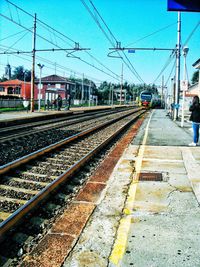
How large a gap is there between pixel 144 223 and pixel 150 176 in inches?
104

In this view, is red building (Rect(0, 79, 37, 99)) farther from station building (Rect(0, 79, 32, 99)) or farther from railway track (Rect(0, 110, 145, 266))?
railway track (Rect(0, 110, 145, 266))

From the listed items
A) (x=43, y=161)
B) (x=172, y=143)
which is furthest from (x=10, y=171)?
(x=172, y=143)

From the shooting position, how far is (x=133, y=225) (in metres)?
4.14

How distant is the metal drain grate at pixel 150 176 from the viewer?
655 centimetres

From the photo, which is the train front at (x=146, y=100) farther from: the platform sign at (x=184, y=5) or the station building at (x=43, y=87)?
the platform sign at (x=184, y=5)

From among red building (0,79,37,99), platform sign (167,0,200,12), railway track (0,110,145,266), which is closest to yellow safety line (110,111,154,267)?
railway track (0,110,145,266)

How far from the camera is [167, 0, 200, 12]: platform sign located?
20.9 ft

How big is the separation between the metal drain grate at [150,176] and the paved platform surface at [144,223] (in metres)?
0.06

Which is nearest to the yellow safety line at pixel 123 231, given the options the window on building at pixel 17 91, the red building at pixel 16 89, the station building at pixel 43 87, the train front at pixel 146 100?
the train front at pixel 146 100

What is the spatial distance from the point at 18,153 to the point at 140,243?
635 centimetres

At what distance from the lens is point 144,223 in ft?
13.8

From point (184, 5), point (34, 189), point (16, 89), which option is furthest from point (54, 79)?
point (34, 189)

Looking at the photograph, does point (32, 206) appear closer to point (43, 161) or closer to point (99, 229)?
point (99, 229)

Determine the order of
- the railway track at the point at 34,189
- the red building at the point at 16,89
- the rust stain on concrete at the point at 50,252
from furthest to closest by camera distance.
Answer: the red building at the point at 16,89, the railway track at the point at 34,189, the rust stain on concrete at the point at 50,252
